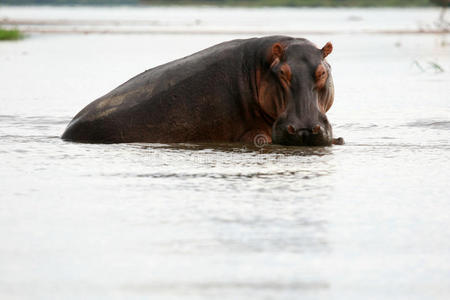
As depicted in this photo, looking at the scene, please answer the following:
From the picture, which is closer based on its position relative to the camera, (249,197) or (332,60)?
(249,197)

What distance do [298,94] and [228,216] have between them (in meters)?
2.27

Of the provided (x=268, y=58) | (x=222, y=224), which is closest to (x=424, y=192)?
(x=222, y=224)

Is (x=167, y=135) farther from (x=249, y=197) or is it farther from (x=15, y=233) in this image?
(x=15, y=233)

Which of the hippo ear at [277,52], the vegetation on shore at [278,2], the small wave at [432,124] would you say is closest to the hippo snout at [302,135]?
the hippo ear at [277,52]

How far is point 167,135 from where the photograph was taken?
8.25 meters

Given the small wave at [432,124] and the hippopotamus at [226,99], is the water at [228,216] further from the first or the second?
the hippopotamus at [226,99]

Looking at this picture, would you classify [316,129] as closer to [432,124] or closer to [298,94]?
[298,94]

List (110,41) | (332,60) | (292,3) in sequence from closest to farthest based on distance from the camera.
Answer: (332,60) < (110,41) < (292,3)

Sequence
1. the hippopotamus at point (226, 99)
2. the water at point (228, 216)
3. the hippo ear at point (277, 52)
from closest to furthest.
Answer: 1. the water at point (228, 216)
2. the hippopotamus at point (226, 99)
3. the hippo ear at point (277, 52)

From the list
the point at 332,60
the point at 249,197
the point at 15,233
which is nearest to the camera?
the point at 15,233

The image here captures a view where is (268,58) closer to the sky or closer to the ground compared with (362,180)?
closer to the sky

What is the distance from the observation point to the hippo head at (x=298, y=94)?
754cm

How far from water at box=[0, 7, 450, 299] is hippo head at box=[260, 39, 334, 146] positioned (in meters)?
0.16

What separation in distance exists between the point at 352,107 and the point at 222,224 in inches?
273
